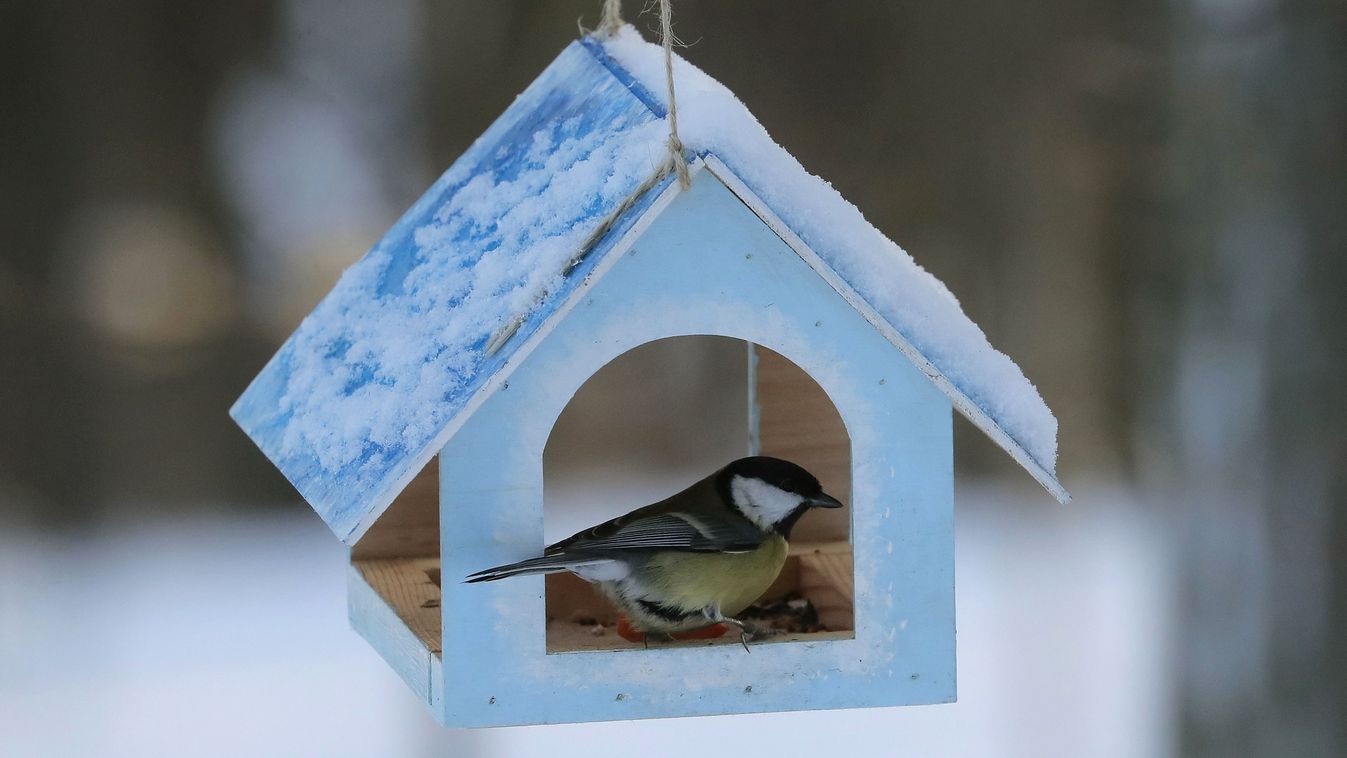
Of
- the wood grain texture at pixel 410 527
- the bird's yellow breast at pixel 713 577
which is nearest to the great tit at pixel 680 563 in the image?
the bird's yellow breast at pixel 713 577

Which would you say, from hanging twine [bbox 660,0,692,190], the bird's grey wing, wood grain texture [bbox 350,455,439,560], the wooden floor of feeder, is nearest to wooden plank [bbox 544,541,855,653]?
the wooden floor of feeder

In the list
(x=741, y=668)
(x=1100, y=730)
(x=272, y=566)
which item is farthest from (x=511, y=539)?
(x=1100, y=730)

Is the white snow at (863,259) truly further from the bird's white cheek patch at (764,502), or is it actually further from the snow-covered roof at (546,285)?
the bird's white cheek patch at (764,502)

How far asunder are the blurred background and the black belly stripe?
2.00 m

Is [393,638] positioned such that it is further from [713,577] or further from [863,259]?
[863,259]

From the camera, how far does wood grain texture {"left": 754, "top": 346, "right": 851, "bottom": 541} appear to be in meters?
2.09

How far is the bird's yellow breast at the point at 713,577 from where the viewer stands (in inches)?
58.9

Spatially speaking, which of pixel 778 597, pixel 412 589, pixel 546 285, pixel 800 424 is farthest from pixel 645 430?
pixel 546 285

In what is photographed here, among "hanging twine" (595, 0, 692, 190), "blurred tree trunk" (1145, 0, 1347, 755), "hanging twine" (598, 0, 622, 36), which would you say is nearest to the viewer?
"hanging twine" (595, 0, 692, 190)

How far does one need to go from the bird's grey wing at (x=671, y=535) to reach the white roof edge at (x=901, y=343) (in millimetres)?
289

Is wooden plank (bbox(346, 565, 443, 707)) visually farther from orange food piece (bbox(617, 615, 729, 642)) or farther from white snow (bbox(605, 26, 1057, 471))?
white snow (bbox(605, 26, 1057, 471))

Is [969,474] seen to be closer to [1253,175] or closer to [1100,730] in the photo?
[1100,730]

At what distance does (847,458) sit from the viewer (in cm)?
208

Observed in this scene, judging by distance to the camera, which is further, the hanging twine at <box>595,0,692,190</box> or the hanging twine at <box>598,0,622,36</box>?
the hanging twine at <box>598,0,622,36</box>
